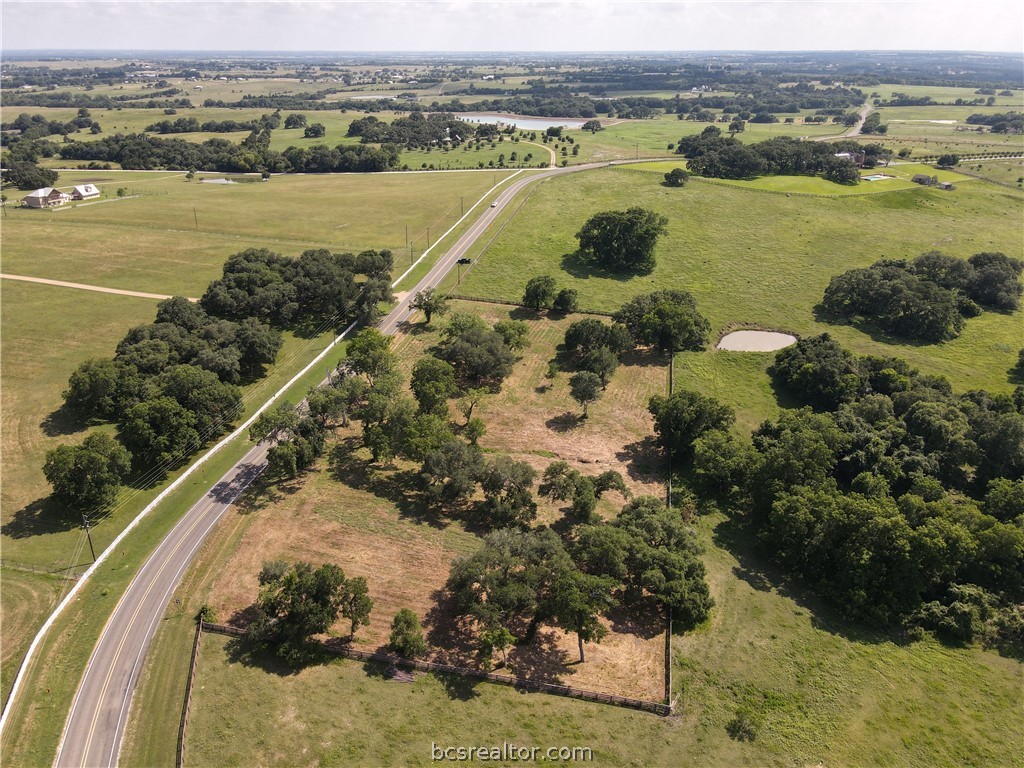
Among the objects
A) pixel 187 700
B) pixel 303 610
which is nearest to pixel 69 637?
pixel 187 700

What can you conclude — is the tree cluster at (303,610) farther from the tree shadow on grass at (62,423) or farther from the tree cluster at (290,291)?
the tree cluster at (290,291)

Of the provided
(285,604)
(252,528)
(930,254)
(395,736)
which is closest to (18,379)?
(252,528)

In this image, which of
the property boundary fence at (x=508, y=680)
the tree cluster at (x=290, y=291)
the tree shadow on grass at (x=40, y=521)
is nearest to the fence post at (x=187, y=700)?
the property boundary fence at (x=508, y=680)

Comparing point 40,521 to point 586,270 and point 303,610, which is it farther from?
point 586,270

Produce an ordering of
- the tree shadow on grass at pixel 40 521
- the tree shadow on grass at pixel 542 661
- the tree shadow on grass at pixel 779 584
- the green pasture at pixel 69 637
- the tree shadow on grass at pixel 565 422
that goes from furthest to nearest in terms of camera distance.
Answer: the tree shadow on grass at pixel 565 422, the tree shadow on grass at pixel 40 521, the tree shadow on grass at pixel 779 584, the tree shadow on grass at pixel 542 661, the green pasture at pixel 69 637

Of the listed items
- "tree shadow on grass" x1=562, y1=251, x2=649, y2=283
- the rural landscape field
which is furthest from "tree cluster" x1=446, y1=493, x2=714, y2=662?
"tree shadow on grass" x1=562, y1=251, x2=649, y2=283

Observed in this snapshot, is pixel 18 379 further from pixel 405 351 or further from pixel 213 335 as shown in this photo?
pixel 405 351

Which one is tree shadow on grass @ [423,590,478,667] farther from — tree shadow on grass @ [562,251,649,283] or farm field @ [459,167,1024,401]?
tree shadow on grass @ [562,251,649,283]
